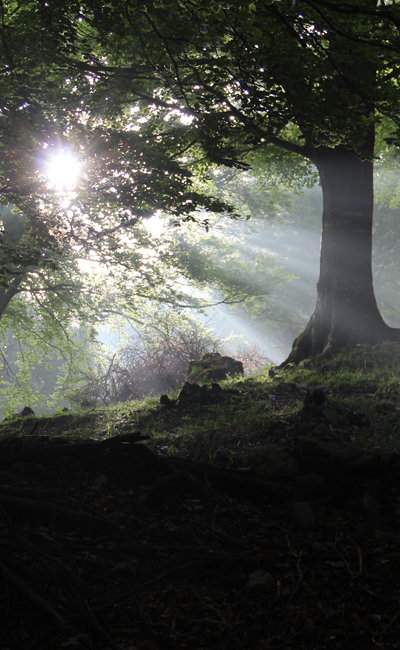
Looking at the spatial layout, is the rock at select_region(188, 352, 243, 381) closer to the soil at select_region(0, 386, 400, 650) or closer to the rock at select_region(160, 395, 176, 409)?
the rock at select_region(160, 395, 176, 409)

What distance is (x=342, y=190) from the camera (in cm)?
994

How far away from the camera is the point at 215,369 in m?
11.5

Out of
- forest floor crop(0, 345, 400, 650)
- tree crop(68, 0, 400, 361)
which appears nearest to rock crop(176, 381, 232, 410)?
forest floor crop(0, 345, 400, 650)

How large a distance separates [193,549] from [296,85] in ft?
16.5

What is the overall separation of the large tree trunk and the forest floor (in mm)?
4348

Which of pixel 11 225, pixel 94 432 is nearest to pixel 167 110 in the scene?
pixel 94 432

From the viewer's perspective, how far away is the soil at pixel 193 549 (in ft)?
7.50

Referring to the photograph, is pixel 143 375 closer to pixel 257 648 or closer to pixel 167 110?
pixel 167 110

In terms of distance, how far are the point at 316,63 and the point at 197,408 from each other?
5.62m

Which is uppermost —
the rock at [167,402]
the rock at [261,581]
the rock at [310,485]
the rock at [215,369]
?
the rock at [215,369]

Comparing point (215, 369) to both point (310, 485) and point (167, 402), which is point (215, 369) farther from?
point (310, 485)

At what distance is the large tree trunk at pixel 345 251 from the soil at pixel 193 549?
5.66 metres

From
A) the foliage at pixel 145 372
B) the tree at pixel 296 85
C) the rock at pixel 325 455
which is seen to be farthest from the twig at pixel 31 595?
the foliage at pixel 145 372

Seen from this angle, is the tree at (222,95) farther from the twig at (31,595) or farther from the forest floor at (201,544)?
the twig at (31,595)
